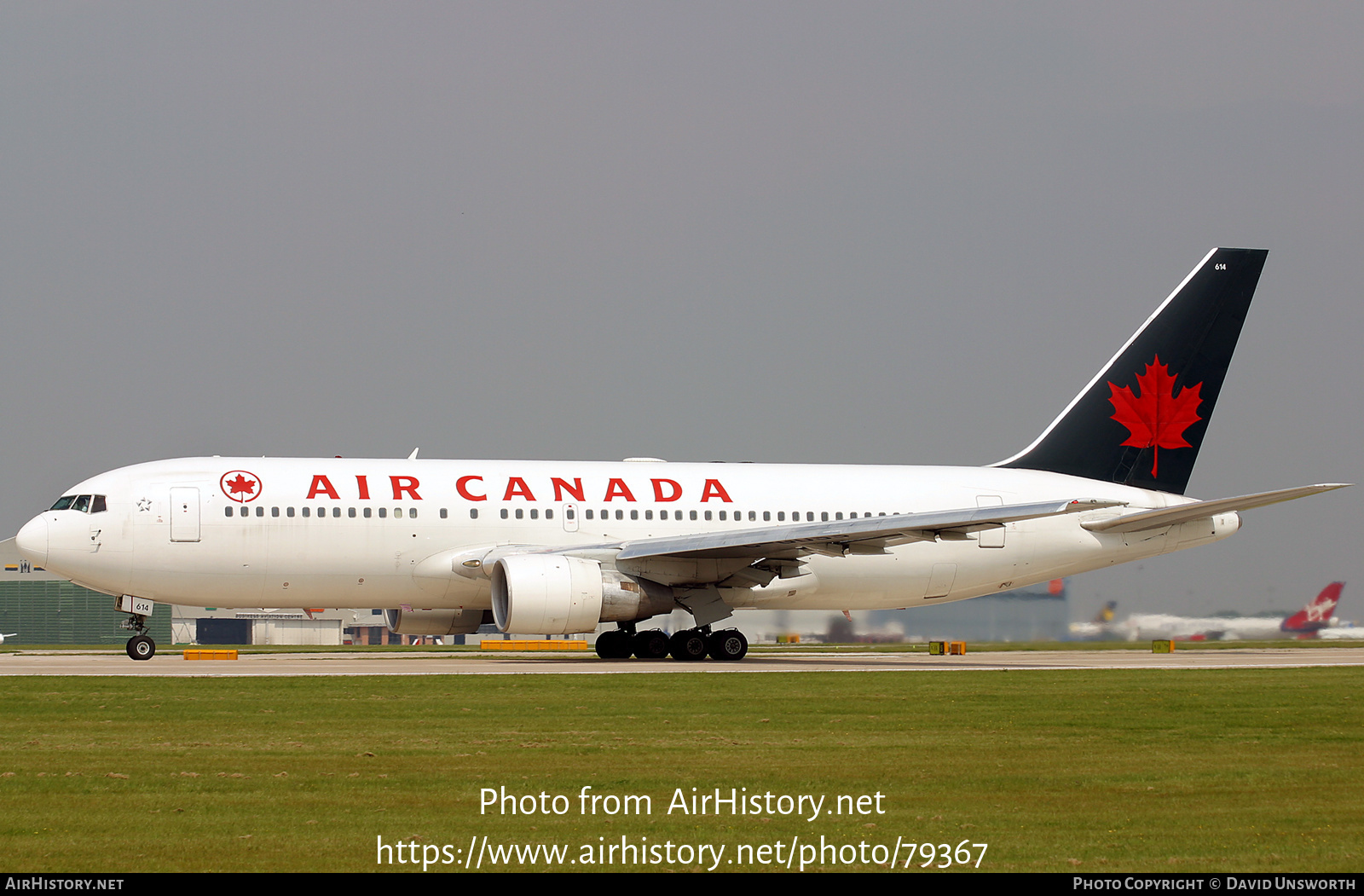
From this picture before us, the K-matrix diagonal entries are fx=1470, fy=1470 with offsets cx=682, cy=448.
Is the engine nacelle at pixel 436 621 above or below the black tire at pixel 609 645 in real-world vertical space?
above

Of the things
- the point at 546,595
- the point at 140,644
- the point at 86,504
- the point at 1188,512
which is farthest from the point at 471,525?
the point at 1188,512

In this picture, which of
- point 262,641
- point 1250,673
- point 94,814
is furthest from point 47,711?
point 262,641

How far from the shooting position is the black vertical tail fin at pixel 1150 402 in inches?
1347

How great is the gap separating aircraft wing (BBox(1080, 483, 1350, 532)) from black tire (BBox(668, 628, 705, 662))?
30.8ft

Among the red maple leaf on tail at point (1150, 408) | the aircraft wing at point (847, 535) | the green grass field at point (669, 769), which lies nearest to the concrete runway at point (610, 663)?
the aircraft wing at point (847, 535)

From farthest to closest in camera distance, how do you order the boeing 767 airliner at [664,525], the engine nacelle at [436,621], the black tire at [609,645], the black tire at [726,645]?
the engine nacelle at [436,621] < the black tire at [609,645] < the black tire at [726,645] < the boeing 767 airliner at [664,525]

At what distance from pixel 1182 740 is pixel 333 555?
59.7 ft

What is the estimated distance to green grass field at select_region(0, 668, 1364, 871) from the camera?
9.08 meters

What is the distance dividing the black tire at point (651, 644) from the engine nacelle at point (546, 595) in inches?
101

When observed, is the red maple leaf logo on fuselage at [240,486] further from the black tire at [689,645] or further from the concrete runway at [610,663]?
the black tire at [689,645]

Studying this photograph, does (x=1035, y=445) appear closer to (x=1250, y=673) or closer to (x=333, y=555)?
(x=1250, y=673)

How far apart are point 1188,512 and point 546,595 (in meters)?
13.5

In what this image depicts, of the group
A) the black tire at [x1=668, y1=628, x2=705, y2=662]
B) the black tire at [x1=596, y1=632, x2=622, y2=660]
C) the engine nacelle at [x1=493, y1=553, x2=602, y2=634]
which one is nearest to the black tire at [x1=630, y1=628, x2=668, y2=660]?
the black tire at [x1=668, y1=628, x2=705, y2=662]

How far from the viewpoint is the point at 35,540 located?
27875 millimetres
